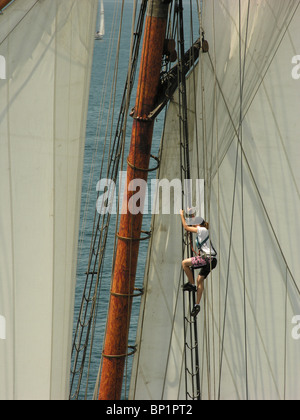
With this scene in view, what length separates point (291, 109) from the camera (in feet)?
45.7

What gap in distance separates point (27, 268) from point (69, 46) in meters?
3.41

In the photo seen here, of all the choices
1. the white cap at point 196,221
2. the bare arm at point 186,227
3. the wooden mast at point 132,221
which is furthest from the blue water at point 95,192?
the white cap at point 196,221

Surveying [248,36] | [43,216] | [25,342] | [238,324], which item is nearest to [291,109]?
[248,36]

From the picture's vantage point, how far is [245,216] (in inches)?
554

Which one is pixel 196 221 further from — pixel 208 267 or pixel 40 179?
pixel 40 179

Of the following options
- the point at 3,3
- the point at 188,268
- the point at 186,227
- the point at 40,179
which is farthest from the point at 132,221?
the point at 3,3

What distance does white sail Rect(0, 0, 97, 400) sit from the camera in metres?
12.3

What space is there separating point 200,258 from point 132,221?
1.21 m

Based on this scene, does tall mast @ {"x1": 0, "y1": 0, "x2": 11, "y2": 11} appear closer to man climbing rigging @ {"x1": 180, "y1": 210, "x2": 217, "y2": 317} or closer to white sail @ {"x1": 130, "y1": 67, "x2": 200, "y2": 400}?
white sail @ {"x1": 130, "y1": 67, "x2": 200, "y2": 400}

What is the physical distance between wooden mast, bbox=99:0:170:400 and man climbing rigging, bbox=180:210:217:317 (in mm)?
803

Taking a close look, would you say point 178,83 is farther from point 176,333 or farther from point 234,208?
point 176,333

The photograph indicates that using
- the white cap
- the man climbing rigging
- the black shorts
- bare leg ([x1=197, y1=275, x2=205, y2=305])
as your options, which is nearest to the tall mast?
the man climbing rigging

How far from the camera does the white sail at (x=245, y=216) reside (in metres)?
13.7
